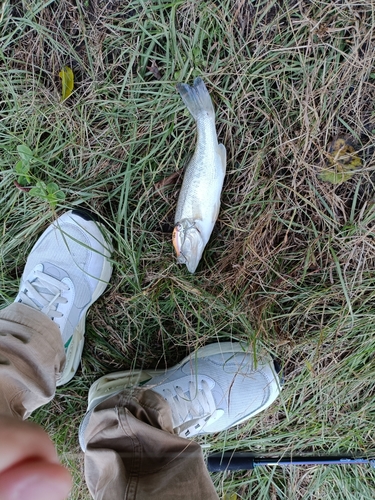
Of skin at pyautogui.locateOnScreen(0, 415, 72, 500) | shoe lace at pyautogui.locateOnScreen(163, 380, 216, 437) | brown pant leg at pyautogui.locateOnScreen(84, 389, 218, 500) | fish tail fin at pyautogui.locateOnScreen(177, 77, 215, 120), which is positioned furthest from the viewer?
shoe lace at pyautogui.locateOnScreen(163, 380, 216, 437)

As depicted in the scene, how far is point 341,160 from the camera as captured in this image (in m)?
1.87

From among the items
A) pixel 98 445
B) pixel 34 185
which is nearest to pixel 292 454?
pixel 98 445

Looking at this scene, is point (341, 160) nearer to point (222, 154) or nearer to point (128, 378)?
point (222, 154)

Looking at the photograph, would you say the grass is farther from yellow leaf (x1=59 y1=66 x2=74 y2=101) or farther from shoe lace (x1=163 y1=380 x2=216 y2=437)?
shoe lace (x1=163 y1=380 x2=216 y2=437)

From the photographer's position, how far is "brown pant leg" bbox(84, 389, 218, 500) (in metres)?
1.49

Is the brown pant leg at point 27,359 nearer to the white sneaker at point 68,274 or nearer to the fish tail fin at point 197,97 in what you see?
the white sneaker at point 68,274

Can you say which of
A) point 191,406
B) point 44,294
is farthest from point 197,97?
point 191,406

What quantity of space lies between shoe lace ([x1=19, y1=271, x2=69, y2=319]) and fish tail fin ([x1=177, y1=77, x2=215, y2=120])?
100cm

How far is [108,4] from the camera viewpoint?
6.25 feet

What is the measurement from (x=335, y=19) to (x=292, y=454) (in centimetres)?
201

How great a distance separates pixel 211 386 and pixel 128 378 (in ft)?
1.31

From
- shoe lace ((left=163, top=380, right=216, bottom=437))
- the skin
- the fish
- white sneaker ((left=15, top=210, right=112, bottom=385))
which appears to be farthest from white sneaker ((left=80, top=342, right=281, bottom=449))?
the skin

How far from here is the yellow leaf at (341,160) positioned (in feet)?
6.12

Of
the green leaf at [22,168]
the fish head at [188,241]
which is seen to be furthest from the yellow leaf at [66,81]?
the fish head at [188,241]
